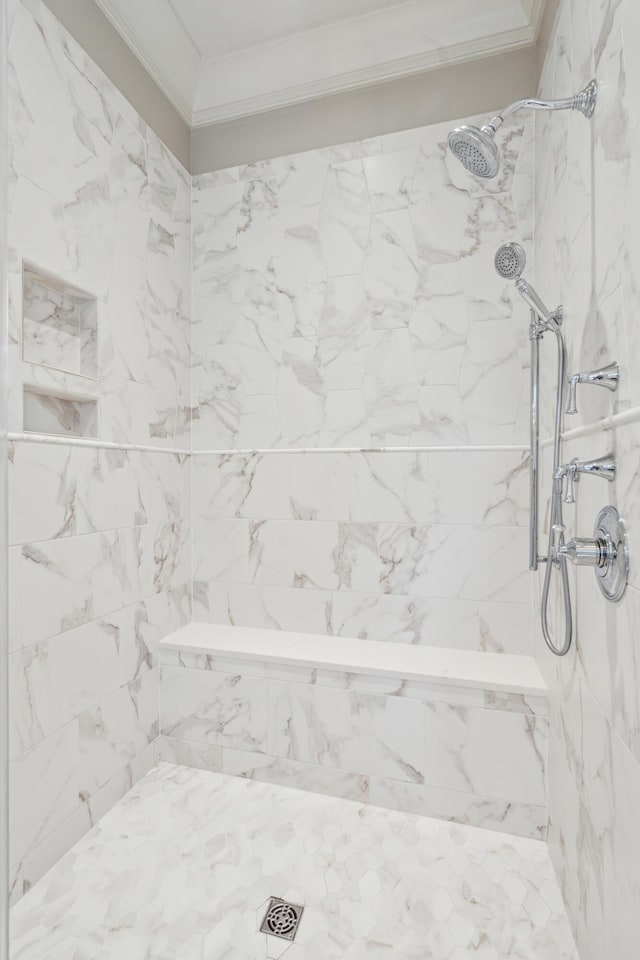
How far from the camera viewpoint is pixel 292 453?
2059mm

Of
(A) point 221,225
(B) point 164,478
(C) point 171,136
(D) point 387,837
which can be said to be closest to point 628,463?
(D) point 387,837

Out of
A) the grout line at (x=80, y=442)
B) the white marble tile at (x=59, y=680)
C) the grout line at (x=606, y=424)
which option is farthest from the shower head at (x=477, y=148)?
the white marble tile at (x=59, y=680)

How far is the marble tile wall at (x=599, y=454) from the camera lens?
2.78 ft

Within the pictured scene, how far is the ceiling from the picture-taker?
1.77m

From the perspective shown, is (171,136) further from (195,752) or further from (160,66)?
(195,752)

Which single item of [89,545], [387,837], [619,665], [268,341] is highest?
[268,341]

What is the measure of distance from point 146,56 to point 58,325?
113cm

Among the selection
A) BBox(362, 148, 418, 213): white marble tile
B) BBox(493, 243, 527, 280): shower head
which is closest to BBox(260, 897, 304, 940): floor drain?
BBox(493, 243, 527, 280): shower head

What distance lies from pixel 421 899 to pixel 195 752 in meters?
0.94

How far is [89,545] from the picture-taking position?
1.57 metres

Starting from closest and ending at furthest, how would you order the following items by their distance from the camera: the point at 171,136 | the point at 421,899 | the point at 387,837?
the point at 421,899, the point at 387,837, the point at 171,136

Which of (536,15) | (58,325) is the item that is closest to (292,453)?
(58,325)

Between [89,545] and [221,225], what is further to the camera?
[221,225]

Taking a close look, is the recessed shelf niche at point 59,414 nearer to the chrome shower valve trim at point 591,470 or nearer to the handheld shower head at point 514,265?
the handheld shower head at point 514,265
